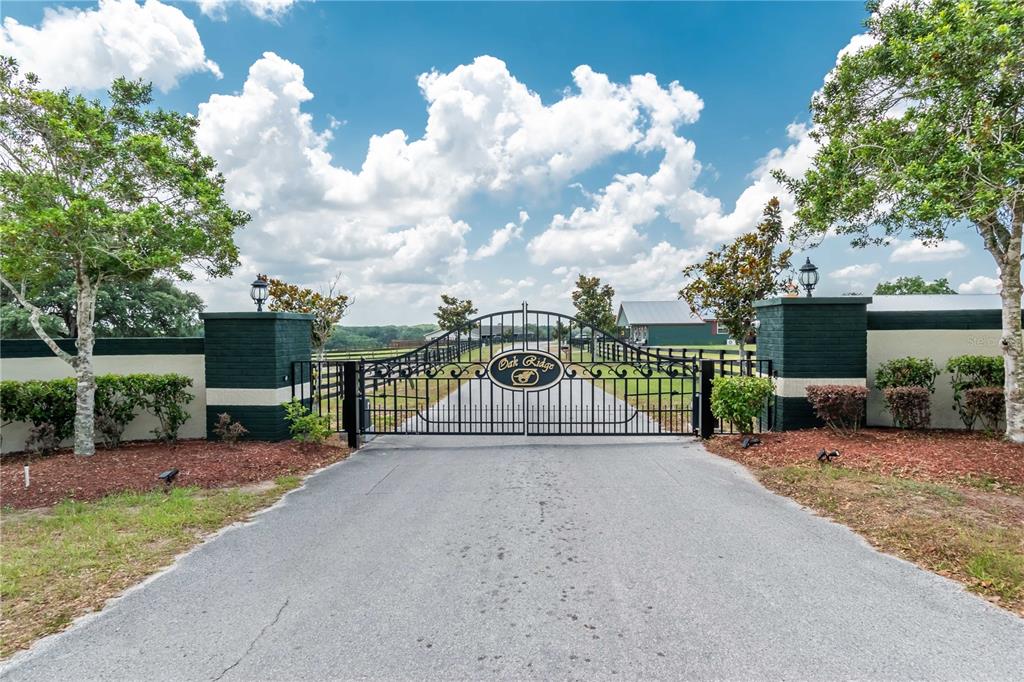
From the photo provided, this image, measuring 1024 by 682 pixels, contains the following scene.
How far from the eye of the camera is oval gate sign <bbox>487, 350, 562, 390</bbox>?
27.3 feet

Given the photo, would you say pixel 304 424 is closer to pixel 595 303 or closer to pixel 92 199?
pixel 92 199

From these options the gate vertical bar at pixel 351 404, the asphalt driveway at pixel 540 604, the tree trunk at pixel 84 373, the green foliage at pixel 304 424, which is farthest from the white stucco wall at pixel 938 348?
the tree trunk at pixel 84 373

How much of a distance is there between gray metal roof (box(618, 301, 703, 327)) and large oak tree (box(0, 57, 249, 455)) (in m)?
47.5

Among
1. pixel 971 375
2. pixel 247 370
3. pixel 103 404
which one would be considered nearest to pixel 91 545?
pixel 247 370

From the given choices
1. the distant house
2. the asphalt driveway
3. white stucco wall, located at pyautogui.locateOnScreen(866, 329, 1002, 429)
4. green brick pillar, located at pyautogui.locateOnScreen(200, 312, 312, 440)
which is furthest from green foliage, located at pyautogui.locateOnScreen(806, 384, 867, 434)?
the distant house

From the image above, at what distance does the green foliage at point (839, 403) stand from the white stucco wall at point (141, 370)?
967cm

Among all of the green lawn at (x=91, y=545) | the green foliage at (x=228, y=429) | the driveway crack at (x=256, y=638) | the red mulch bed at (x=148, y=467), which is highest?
the green foliage at (x=228, y=429)

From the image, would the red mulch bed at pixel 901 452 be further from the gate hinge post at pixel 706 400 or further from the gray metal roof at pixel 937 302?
the gray metal roof at pixel 937 302

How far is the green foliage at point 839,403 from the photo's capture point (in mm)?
7031

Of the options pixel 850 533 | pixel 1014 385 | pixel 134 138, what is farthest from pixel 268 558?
pixel 1014 385

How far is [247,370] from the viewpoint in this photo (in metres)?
7.48

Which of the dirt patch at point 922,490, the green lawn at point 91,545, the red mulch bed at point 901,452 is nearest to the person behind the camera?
the green lawn at point 91,545

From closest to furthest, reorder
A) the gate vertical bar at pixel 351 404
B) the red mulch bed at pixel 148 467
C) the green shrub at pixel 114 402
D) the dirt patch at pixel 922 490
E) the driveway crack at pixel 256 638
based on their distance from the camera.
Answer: the driveway crack at pixel 256 638 → the dirt patch at pixel 922 490 → the red mulch bed at pixel 148 467 → the green shrub at pixel 114 402 → the gate vertical bar at pixel 351 404

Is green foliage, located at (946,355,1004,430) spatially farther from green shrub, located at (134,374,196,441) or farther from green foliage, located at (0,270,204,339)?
green foliage, located at (0,270,204,339)
